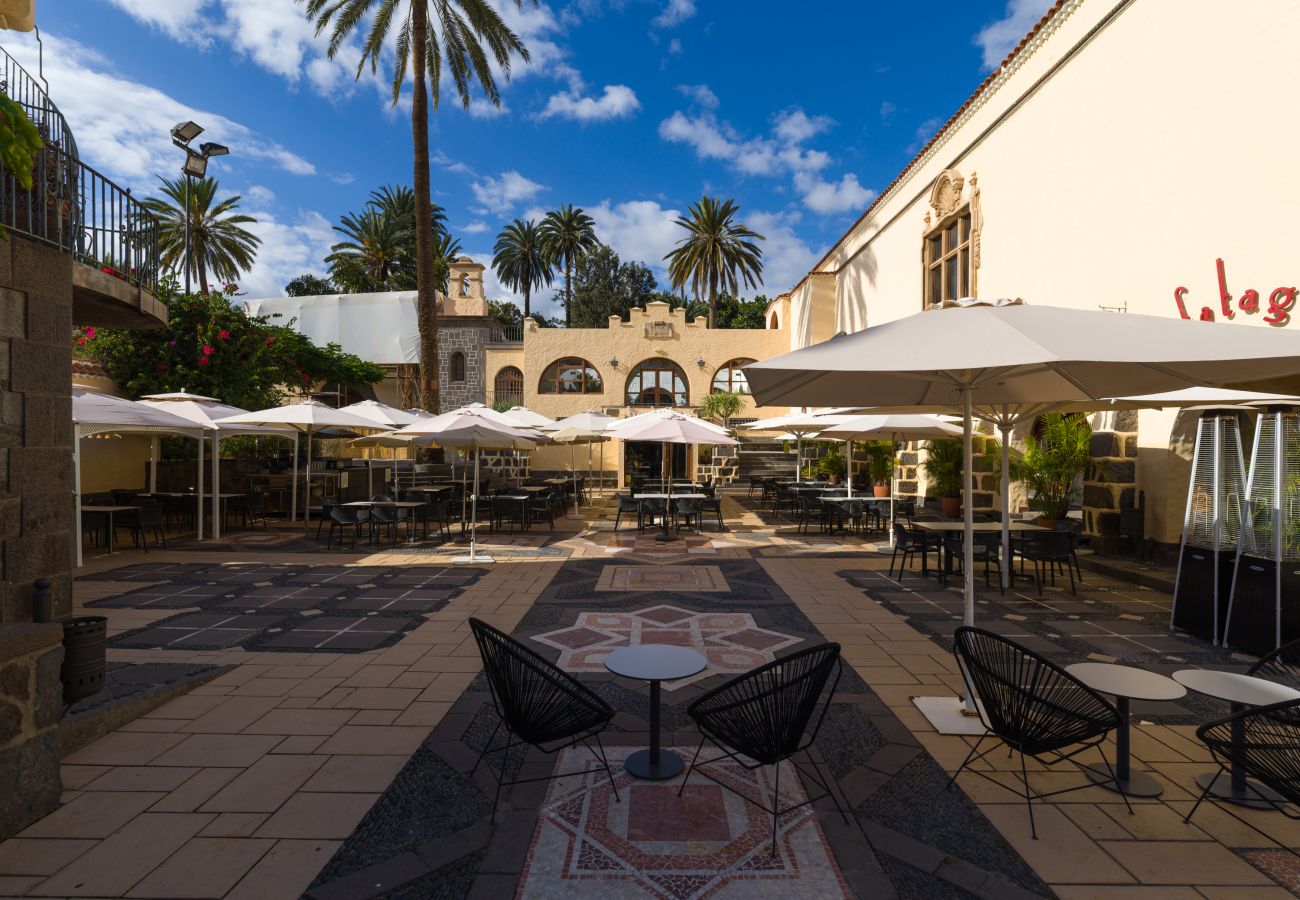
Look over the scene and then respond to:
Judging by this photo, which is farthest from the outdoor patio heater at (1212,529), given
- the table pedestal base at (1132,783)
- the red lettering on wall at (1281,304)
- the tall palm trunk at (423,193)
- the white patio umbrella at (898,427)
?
the tall palm trunk at (423,193)

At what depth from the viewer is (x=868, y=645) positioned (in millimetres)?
5277

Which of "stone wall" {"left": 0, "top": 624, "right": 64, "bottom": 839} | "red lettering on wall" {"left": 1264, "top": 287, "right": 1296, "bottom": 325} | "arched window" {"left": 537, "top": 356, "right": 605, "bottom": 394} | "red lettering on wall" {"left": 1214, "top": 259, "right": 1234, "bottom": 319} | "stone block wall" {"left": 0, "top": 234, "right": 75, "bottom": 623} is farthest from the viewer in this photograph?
"arched window" {"left": 537, "top": 356, "right": 605, "bottom": 394}

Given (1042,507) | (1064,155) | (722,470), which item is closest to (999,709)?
(1042,507)

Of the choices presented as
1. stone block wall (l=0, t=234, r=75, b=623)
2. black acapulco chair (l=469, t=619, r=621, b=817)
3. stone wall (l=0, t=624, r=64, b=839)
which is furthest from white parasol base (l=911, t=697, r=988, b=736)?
→ stone block wall (l=0, t=234, r=75, b=623)

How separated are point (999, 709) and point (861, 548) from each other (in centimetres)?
762

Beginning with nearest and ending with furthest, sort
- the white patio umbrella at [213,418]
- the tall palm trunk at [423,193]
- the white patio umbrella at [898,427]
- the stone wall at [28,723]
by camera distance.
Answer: the stone wall at [28,723], the white patio umbrella at [898,427], the white patio umbrella at [213,418], the tall palm trunk at [423,193]

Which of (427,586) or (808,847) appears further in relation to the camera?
(427,586)

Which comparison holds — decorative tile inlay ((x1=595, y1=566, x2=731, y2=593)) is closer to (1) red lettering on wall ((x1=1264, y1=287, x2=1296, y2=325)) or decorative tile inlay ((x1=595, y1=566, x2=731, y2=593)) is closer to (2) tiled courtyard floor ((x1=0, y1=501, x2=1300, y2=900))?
(2) tiled courtyard floor ((x1=0, y1=501, x2=1300, y2=900))

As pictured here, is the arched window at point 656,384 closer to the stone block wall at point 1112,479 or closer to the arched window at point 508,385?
the arched window at point 508,385

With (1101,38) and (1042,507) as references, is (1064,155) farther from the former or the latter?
(1042,507)

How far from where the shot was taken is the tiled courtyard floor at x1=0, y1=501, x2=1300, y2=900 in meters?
2.44

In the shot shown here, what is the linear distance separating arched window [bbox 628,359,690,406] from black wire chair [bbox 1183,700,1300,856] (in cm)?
2189

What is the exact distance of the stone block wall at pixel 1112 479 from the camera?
880 centimetres

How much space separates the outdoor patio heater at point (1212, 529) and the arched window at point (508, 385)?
21.7 meters
